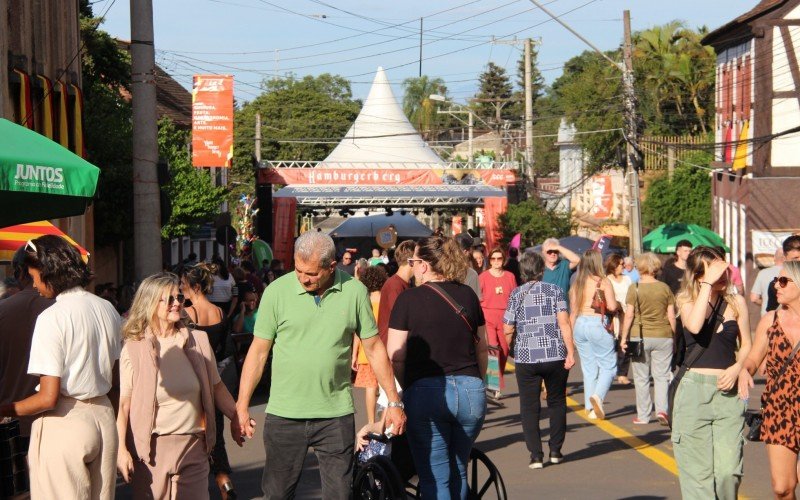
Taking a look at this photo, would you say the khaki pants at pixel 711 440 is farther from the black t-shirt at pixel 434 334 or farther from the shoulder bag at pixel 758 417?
the black t-shirt at pixel 434 334

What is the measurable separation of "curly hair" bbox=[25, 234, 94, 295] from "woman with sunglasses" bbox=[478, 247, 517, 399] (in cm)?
820

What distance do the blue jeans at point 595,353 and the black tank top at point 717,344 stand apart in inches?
212

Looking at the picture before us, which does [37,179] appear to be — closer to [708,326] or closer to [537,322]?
[708,326]

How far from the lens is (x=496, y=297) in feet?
45.6

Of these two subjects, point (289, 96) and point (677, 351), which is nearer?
point (677, 351)

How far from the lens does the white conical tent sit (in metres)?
53.8

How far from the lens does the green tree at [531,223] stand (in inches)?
1661

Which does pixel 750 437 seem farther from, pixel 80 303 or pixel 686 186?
pixel 686 186

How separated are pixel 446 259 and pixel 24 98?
37.8ft

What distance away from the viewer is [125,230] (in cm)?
2892

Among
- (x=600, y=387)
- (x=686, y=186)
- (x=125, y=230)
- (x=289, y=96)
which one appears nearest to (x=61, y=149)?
(x=600, y=387)

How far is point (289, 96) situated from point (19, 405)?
281 feet

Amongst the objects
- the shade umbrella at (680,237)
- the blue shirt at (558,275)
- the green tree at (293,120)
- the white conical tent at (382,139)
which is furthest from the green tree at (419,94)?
the blue shirt at (558,275)

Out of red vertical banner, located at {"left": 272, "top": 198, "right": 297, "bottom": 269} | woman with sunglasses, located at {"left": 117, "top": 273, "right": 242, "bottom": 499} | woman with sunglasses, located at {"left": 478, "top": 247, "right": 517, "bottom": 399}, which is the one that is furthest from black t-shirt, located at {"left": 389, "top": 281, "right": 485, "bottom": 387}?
red vertical banner, located at {"left": 272, "top": 198, "right": 297, "bottom": 269}
